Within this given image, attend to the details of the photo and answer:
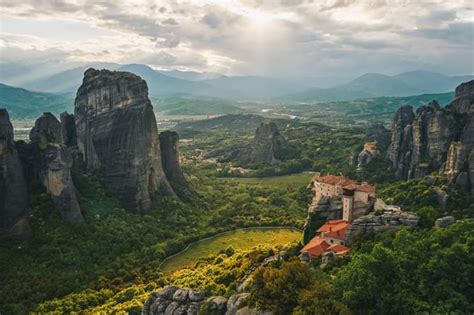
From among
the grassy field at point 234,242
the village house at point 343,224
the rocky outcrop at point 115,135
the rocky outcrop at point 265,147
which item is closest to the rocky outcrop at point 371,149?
the rocky outcrop at point 265,147

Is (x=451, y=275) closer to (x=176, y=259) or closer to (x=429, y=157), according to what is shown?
(x=176, y=259)

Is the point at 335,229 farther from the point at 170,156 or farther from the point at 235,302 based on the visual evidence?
the point at 170,156

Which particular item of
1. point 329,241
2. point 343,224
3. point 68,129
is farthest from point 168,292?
point 68,129

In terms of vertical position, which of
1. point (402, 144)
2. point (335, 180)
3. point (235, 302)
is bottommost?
point (235, 302)

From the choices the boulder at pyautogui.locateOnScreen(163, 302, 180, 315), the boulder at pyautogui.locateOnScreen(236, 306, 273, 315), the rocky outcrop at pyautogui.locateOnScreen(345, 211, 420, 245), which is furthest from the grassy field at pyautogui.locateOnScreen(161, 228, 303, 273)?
the boulder at pyautogui.locateOnScreen(236, 306, 273, 315)

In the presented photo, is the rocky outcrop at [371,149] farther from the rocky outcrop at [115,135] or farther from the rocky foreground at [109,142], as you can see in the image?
the rocky outcrop at [115,135]

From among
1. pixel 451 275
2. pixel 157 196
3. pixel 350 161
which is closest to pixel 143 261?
pixel 157 196
